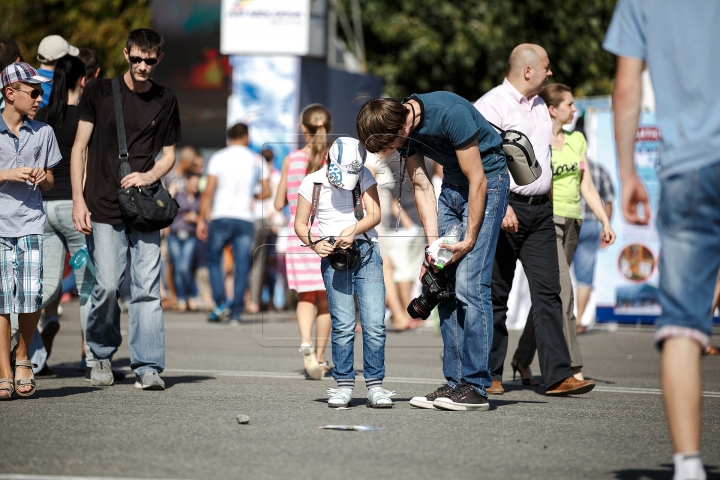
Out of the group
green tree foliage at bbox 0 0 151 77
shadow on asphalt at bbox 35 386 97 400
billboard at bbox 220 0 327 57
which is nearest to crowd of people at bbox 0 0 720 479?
shadow on asphalt at bbox 35 386 97 400

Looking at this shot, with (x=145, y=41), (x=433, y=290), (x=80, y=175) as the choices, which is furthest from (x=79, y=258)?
(x=433, y=290)

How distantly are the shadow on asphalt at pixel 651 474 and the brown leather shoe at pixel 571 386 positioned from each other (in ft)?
7.89

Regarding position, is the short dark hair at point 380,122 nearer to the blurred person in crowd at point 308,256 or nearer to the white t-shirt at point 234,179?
the blurred person in crowd at point 308,256

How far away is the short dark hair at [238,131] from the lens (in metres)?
13.1

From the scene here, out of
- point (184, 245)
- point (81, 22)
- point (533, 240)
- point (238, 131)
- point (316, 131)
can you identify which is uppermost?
point (81, 22)

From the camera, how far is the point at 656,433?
18.0 ft

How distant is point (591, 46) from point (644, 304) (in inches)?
553

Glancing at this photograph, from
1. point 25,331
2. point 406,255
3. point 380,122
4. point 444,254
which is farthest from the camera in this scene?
point 406,255

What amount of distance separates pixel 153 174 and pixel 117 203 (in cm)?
30

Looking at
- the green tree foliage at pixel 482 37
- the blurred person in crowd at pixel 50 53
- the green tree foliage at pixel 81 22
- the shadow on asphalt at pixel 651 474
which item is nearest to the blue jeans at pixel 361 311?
the shadow on asphalt at pixel 651 474

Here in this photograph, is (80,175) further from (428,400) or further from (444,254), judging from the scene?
(428,400)

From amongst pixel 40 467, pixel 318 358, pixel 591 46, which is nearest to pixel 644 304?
→ pixel 318 358

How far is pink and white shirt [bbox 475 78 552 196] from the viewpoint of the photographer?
7.00 metres

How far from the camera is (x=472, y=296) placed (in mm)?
6105
